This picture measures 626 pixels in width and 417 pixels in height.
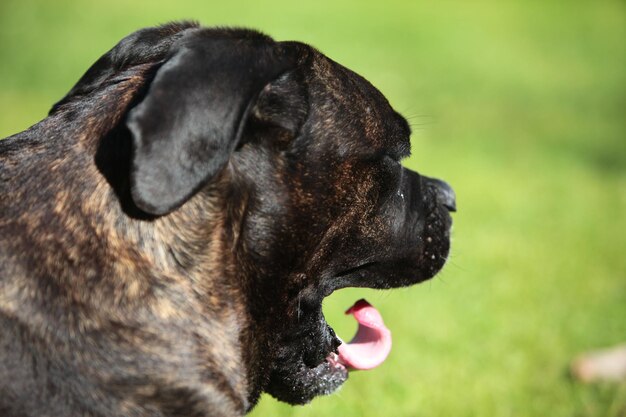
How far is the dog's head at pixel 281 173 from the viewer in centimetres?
250

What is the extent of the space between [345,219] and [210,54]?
0.87m

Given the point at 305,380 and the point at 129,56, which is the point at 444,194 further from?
the point at 129,56

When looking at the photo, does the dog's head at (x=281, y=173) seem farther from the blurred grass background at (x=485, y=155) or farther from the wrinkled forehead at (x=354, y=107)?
the blurred grass background at (x=485, y=155)

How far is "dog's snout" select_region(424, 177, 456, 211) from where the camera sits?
12.5 ft

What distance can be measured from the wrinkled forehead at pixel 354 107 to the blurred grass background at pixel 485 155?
57.8 inches

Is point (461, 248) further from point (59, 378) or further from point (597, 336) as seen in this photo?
point (59, 378)

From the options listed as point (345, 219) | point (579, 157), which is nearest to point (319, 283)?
point (345, 219)

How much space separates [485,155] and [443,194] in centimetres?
844

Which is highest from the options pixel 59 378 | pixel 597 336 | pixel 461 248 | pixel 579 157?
pixel 579 157

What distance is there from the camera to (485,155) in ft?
39.6

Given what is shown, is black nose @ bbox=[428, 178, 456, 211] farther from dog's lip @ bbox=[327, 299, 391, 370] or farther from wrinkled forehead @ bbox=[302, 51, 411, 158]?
dog's lip @ bbox=[327, 299, 391, 370]

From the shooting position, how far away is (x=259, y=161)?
2826 mm

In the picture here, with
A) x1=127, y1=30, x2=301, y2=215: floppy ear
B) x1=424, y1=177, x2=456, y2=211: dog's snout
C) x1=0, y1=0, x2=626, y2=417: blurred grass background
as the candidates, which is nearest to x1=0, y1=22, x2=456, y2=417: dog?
x1=127, y1=30, x2=301, y2=215: floppy ear

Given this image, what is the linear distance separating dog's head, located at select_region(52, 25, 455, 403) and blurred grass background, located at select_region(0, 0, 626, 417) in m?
1.34
